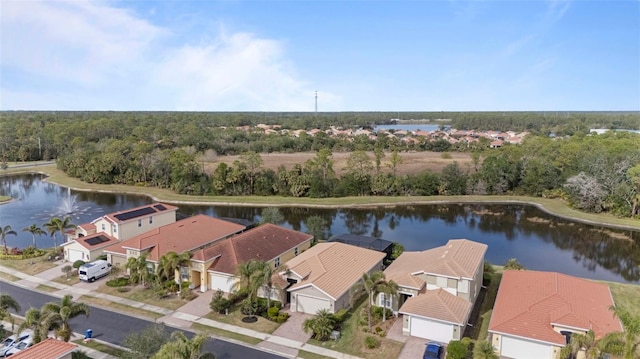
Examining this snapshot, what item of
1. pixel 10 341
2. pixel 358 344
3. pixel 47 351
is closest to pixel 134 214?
pixel 10 341

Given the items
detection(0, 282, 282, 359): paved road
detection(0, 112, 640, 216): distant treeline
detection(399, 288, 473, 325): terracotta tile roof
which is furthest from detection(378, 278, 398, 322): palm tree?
detection(0, 112, 640, 216): distant treeline

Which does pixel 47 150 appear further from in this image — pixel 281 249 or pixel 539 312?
pixel 539 312

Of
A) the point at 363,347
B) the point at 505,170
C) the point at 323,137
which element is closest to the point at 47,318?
the point at 363,347

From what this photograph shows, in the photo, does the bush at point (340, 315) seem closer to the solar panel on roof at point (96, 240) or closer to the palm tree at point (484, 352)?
the palm tree at point (484, 352)

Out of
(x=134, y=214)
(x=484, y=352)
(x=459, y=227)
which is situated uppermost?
(x=134, y=214)

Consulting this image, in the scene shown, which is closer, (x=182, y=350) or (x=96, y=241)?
(x=182, y=350)

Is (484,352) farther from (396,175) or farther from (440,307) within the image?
(396,175)

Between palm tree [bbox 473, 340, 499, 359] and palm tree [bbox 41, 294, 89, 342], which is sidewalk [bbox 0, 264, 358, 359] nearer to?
palm tree [bbox 41, 294, 89, 342]
